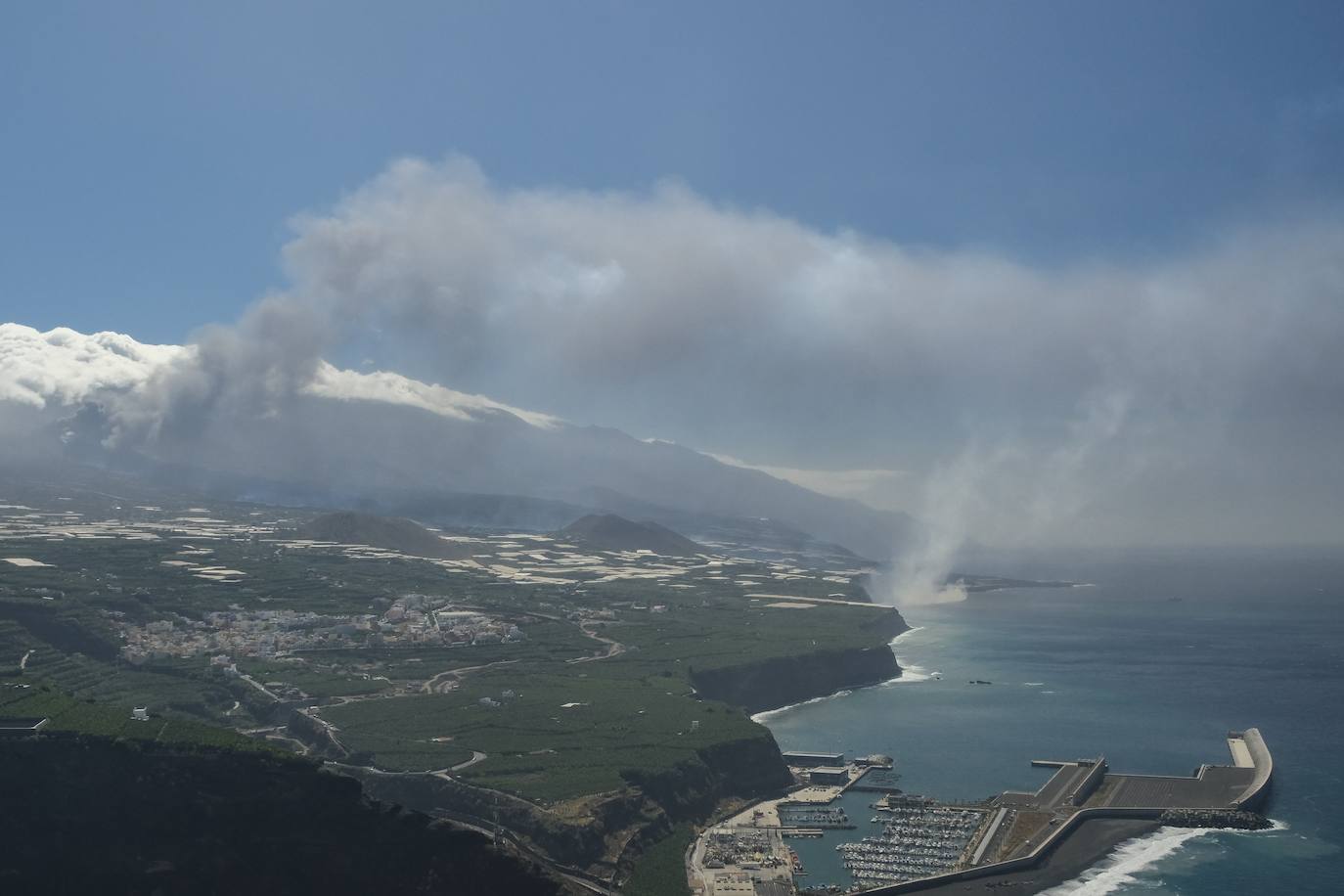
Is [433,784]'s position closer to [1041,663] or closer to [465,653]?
[465,653]

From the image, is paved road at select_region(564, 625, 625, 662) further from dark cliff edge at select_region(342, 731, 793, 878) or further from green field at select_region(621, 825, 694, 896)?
green field at select_region(621, 825, 694, 896)

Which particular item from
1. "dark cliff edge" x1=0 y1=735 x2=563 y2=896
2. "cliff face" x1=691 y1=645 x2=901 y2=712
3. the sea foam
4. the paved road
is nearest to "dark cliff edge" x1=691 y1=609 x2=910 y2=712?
"cliff face" x1=691 y1=645 x2=901 y2=712

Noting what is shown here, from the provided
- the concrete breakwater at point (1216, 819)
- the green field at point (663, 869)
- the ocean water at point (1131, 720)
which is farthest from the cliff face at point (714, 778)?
the concrete breakwater at point (1216, 819)

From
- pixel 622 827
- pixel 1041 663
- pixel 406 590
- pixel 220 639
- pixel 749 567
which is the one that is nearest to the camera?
pixel 622 827

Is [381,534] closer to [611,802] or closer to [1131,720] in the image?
[1131,720]

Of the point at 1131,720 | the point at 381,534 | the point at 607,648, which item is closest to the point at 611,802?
the point at 1131,720

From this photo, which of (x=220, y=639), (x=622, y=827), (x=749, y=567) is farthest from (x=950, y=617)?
(x=622, y=827)
